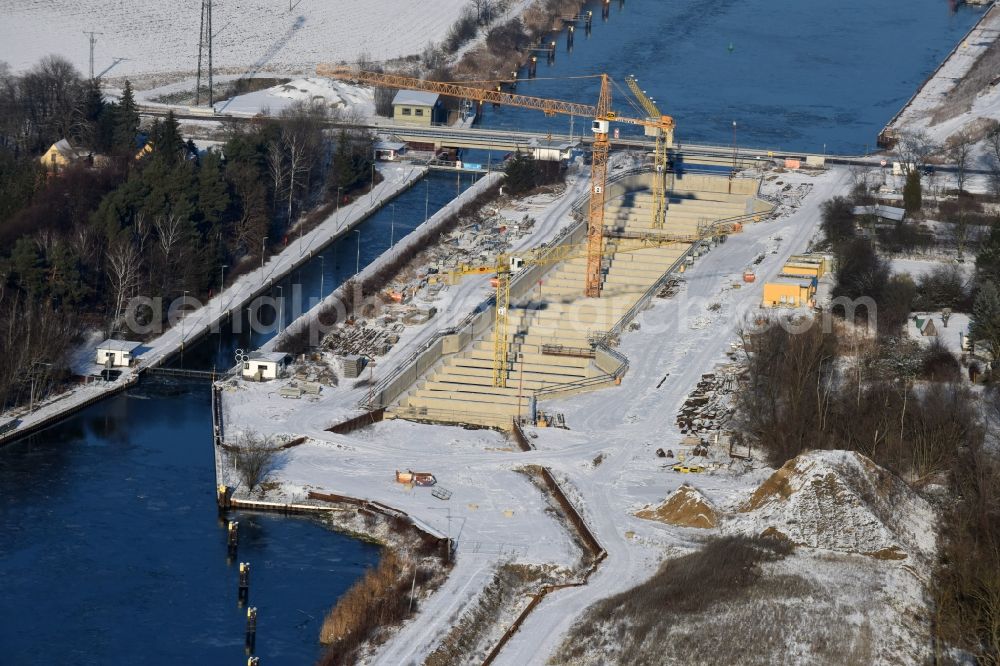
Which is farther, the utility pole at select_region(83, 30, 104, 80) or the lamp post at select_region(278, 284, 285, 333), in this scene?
the utility pole at select_region(83, 30, 104, 80)

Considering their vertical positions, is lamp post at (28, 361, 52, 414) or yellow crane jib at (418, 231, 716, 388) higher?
yellow crane jib at (418, 231, 716, 388)

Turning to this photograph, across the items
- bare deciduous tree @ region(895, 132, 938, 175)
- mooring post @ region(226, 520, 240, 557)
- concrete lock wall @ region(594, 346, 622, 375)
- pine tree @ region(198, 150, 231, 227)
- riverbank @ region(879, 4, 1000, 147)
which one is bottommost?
mooring post @ region(226, 520, 240, 557)

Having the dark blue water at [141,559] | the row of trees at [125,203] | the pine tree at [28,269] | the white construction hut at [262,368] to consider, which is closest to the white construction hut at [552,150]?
the row of trees at [125,203]

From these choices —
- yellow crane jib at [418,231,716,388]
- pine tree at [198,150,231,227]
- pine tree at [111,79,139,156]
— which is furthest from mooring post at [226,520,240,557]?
pine tree at [111,79,139,156]

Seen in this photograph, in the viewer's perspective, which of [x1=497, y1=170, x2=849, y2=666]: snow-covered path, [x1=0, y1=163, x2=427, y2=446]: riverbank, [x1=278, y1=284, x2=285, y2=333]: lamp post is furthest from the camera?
[x1=278, y1=284, x2=285, y2=333]: lamp post

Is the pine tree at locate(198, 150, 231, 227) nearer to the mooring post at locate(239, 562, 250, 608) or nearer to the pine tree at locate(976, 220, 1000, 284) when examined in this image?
the mooring post at locate(239, 562, 250, 608)

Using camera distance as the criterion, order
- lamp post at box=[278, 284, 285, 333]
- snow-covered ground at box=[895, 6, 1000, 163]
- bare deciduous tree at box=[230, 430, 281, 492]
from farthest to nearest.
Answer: snow-covered ground at box=[895, 6, 1000, 163], lamp post at box=[278, 284, 285, 333], bare deciduous tree at box=[230, 430, 281, 492]

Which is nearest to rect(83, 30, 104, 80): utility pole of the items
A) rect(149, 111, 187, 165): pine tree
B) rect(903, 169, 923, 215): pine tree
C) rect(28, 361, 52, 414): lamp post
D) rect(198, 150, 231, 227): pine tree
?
rect(149, 111, 187, 165): pine tree

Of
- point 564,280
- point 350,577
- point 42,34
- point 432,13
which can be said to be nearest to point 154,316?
point 564,280
